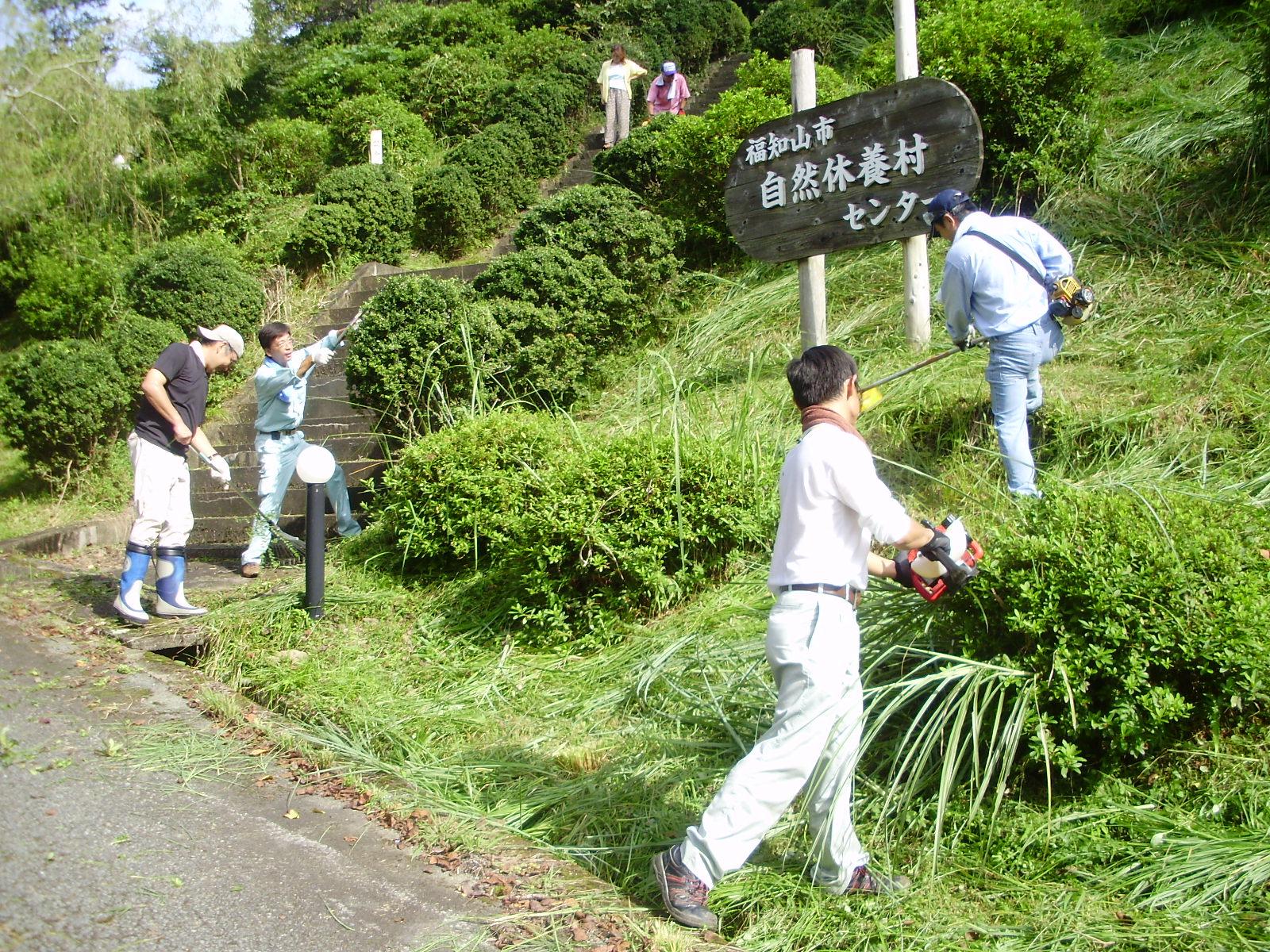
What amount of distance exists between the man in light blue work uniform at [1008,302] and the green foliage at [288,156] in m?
12.1

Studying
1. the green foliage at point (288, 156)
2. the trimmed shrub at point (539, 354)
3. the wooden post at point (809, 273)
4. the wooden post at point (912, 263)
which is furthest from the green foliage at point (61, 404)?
the wooden post at point (912, 263)

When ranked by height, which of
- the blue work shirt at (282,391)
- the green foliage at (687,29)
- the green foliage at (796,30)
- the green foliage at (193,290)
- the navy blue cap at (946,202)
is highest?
the green foliage at (687,29)

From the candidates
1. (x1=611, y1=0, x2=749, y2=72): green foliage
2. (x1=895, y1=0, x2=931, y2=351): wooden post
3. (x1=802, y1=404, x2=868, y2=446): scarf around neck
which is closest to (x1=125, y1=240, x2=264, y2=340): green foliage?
(x1=895, y1=0, x2=931, y2=351): wooden post

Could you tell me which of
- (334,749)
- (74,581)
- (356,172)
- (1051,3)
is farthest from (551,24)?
(334,749)

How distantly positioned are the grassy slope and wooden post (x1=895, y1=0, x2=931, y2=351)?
0.72ft

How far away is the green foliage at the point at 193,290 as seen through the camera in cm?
1064

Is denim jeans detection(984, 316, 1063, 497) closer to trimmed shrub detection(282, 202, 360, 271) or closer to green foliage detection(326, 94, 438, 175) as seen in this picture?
trimmed shrub detection(282, 202, 360, 271)

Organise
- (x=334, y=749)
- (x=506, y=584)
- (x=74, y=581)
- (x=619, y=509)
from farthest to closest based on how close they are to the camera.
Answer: (x=74, y=581) → (x=506, y=584) → (x=619, y=509) → (x=334, y=749)

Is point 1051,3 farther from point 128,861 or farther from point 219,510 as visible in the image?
point 128,861

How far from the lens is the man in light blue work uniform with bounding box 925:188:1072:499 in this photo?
535cm

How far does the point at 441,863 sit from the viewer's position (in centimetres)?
360

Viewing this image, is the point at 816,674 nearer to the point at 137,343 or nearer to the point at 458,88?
the point at 137,343

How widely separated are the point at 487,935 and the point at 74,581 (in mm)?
5447

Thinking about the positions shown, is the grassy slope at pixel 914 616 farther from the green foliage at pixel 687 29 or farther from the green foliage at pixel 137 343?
the green foliage at pixel 687 29
